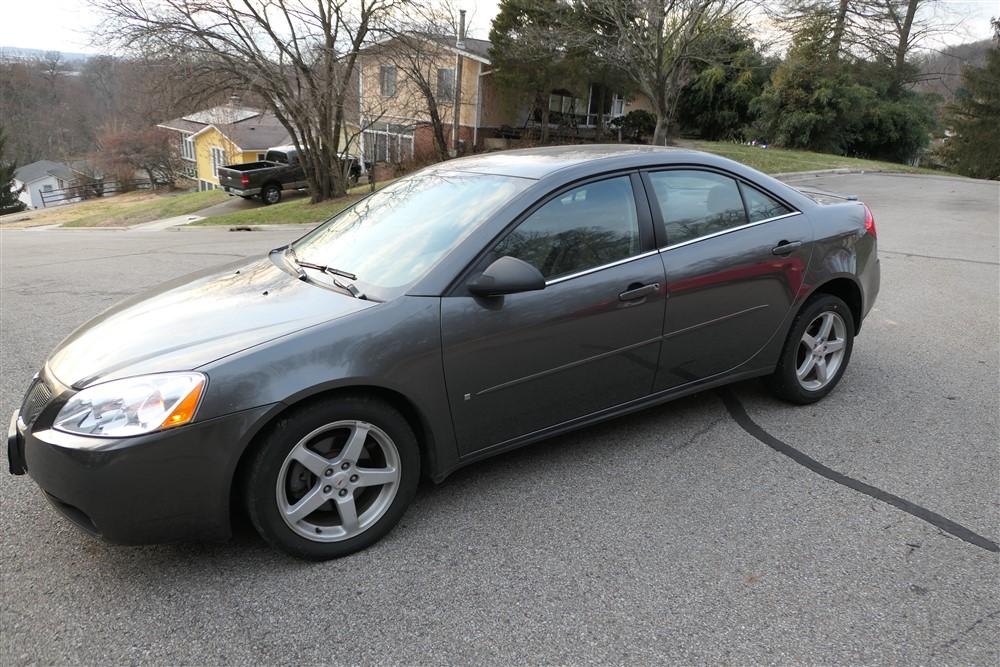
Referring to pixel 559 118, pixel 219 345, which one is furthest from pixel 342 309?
pixel 559 118

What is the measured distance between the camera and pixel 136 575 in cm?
264

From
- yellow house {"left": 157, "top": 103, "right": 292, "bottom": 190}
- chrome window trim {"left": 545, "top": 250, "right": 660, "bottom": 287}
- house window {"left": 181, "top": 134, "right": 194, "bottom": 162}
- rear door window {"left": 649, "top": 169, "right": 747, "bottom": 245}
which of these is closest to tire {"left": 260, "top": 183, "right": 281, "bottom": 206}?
yellow house {"left": 157, "top": 103, "right": 292, "bottom": 190}

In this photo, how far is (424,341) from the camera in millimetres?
2770

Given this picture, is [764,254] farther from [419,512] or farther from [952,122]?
[952,122]

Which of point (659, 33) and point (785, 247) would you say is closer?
point (785, 247)

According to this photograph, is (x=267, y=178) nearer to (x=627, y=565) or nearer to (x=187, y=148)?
(x=627, y=565)

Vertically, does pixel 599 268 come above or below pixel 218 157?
above

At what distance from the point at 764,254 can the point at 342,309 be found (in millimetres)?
2328

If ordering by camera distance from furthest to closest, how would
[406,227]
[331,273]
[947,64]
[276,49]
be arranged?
1. [947,64]
2. [276,49]
3. [406,227]
4. [331,273]

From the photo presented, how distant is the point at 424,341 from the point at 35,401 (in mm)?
1538

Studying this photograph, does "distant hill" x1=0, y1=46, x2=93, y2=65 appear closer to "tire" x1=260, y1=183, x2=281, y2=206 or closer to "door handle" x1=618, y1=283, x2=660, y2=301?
"tire" x1=260, y1=183, x2=281, y2=206

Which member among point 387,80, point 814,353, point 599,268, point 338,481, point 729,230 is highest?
point 387,80

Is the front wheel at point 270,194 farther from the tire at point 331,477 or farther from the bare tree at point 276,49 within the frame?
the tire at point 331,477

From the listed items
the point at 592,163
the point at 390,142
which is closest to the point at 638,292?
the point at 592,163
